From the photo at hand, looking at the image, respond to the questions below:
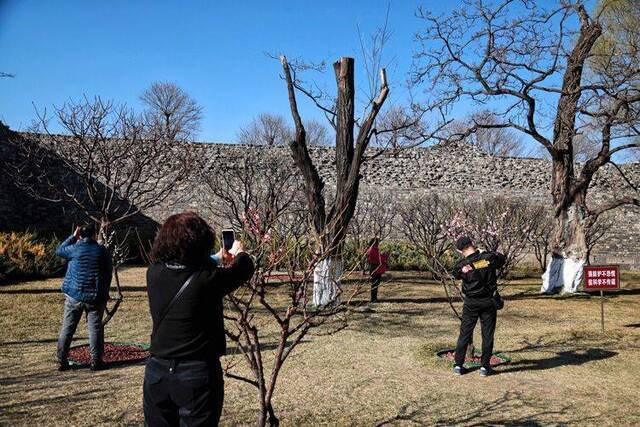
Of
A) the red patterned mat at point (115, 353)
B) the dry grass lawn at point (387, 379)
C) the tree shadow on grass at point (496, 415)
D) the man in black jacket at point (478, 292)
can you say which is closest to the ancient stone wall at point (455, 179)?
the dry grass lawn at point (387, 379)

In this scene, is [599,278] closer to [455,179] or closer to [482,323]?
[482,323]

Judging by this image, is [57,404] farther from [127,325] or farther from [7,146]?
[7,146]

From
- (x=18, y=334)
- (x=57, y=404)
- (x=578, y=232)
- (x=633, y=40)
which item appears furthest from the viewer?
(x=578, y=232)

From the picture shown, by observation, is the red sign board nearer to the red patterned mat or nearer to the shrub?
the red patterned mat

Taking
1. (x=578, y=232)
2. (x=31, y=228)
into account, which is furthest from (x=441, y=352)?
(x=31, y=228)

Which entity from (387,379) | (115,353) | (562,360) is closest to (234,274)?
(387,379)

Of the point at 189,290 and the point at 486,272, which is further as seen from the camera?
the point at 486,272

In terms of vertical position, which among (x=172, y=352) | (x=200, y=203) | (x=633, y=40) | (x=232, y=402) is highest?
(x=633, y=40)

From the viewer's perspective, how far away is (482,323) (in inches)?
236

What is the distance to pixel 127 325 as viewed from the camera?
856 centimetres

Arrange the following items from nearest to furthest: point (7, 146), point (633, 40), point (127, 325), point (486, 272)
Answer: point (486, 272) < point (127, 325) < point (633, 40) < point (7, 146)

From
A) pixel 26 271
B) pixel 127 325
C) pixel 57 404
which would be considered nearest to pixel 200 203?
pixel 26 271

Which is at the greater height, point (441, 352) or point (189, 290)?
point (189, 290)

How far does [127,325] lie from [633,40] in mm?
12299
